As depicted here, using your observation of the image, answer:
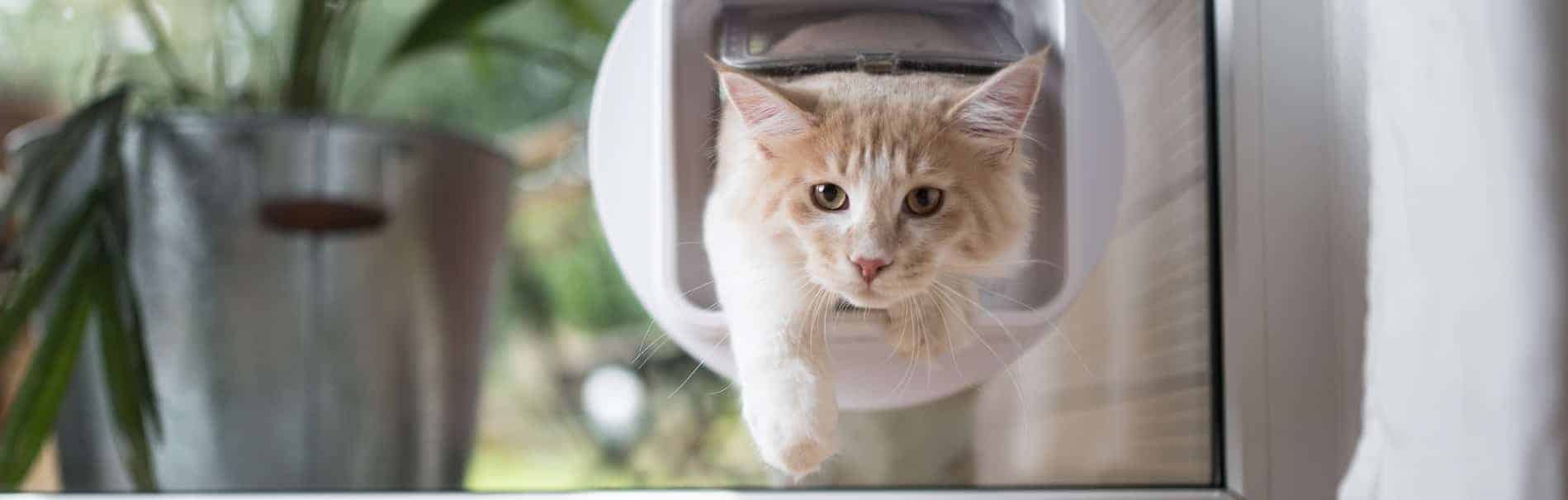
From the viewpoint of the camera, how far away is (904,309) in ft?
1.56

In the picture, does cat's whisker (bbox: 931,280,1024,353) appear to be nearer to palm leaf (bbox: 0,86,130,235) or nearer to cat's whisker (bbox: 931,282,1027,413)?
cat's whisker (bbox: 931,282,1027,413)

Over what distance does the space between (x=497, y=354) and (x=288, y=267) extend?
0.19 m

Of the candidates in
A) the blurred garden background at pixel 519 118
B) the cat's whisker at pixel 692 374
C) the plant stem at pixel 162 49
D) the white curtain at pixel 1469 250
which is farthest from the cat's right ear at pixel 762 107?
the plant stem at pixel 162 49

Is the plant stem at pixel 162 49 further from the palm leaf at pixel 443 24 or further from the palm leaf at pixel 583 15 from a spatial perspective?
the palm leaf at pixel 583 15

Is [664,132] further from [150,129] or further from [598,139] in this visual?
[150,129]

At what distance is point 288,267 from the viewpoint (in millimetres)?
966

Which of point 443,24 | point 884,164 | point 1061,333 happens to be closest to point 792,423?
point 884,164

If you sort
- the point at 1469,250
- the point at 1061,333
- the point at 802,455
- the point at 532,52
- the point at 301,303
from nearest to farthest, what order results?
the point at 1469,250
the point at 802,455
the point at 1061,333
the point at 301,303
the point at 532,52

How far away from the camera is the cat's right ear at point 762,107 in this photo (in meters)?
0.45

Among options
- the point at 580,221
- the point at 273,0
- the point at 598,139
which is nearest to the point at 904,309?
the point at 598,139

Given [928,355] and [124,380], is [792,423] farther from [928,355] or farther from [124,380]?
[124,380]

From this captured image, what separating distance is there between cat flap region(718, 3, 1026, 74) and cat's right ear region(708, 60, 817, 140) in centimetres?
3

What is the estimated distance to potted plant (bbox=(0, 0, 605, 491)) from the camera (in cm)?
95

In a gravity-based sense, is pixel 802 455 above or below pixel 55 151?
below
